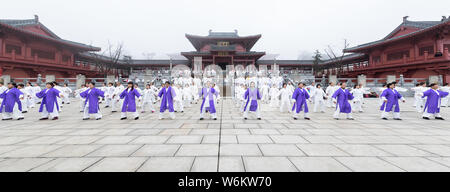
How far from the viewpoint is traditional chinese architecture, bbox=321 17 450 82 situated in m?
16.6

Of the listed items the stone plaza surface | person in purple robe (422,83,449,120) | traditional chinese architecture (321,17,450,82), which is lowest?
the stone plaza surface

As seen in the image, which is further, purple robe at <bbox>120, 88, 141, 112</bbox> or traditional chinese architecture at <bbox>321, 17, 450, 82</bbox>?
traditional chinese architecture at <bbox>321, 17, 450, 82</bbox>

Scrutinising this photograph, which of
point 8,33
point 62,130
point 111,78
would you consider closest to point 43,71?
point 8,33

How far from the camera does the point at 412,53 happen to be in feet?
63.1

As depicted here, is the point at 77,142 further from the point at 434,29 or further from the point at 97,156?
the point at 434,29

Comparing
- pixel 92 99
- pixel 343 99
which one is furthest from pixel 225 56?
pixel 92 99

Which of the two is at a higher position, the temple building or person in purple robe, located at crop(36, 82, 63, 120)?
the temple building

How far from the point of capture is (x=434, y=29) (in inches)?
664

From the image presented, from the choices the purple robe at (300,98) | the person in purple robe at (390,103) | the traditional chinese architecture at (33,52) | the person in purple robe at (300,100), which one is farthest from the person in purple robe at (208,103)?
the traditional chinese architecture at (33,52)

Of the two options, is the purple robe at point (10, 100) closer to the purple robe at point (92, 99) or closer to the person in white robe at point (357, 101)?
the purple robe at point (92, 99)

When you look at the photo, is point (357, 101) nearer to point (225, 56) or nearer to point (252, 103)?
point (252, 103)

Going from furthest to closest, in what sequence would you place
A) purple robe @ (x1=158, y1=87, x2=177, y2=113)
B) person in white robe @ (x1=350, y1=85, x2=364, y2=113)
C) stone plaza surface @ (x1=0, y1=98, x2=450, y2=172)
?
person in white robe @ (x1=350, y1=85, x2=364, y2=113), purple robe @ (x1=158, y1=87, x2=177, y2=113), stone plaza surface @ (x1=0, y1=98, x2=450, y2=172)

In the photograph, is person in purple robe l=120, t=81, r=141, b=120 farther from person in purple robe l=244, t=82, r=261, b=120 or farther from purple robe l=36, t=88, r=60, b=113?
person in purple robe l=244, t=82, r=261, b=120

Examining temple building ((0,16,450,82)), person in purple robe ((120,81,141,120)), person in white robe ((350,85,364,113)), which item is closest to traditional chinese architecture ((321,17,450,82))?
temple building ((0,16,450,82))
